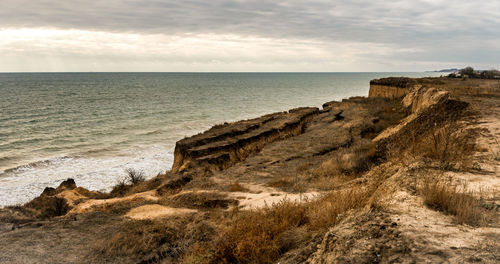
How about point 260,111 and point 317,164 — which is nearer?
point 317,164

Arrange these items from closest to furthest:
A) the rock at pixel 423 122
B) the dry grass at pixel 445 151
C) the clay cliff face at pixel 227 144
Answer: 1. the dry grass at pixel 445 151
2. the rock at pixel 423 122
3. the clay cliff face at pixel 227 144

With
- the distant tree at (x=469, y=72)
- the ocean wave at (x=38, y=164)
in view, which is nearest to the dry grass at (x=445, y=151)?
the ocean wave at (x=38, y=164)

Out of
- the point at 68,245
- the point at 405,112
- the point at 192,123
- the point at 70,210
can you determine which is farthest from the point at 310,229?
the point at 192,123

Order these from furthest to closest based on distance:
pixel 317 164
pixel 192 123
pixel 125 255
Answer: pixel 192 123 < pixel 317 164 < pixel 125 255

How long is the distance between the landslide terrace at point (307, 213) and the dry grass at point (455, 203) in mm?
12

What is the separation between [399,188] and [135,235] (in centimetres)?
398

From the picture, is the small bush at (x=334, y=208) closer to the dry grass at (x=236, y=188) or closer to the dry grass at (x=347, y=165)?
the dry grass at (x=236, y=188)

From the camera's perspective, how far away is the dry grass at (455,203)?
3562mm

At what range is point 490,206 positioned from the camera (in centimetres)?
405

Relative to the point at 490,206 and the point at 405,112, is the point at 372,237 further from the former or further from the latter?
the point at 405,112

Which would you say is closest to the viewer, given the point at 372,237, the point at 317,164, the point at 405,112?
the point at 372,237

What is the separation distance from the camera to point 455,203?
3830mm

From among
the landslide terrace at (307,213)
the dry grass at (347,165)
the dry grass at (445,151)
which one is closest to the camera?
the landslide terrace at (307,213)

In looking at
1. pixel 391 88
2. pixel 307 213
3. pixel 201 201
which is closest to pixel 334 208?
pixel 307 213
